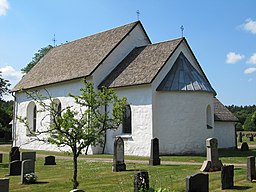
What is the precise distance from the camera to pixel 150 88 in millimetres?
21953

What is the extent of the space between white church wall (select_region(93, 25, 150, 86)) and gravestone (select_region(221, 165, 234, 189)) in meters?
15.8

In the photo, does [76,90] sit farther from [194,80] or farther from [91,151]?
[194,80]

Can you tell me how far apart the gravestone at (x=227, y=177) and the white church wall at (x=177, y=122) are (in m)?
11.5

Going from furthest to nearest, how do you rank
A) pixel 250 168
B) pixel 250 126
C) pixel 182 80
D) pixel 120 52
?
pixel 250 126 → pixel 120 52 → pixel 182 80 → pixel 250 168

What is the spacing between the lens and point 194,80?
75.3 feet

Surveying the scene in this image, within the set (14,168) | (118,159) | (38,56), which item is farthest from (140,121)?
(38,56)

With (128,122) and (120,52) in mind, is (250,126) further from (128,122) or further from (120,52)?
(128,122)

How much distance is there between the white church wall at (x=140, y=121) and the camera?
71.9 ft

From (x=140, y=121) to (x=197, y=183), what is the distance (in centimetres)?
1372

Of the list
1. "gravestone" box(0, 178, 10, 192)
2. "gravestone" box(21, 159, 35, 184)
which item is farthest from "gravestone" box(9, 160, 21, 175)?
"gravestone" box(0, 178, 10, 192)

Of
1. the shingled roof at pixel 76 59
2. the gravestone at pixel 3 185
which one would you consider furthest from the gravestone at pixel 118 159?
the shingled roof at pixel 76 59

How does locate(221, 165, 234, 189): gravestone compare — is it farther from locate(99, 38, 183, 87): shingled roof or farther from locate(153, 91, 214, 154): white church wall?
locate(99, 38, 183, 87): shingled roof

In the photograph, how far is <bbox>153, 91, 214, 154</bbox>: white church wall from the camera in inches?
866

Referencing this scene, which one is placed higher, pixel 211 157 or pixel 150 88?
pixel 150 88
